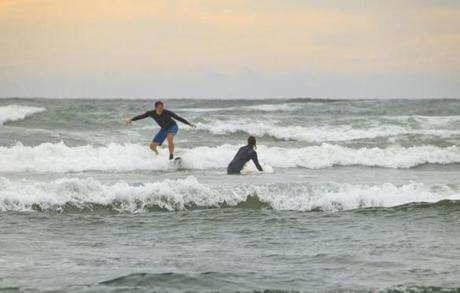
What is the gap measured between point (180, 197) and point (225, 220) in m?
1.52

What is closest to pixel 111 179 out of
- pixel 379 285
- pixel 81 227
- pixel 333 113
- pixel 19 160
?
pixel 19 160

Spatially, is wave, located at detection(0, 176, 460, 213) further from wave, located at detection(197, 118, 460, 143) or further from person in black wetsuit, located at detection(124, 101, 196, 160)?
wave, located at detection(197, 118, 460, 143)

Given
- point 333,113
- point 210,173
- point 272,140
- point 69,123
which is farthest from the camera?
point 333,113

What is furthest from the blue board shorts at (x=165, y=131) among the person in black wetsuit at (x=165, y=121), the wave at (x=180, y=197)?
the wave at (x=180, y=197)

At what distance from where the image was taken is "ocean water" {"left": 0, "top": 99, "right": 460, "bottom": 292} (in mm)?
7508

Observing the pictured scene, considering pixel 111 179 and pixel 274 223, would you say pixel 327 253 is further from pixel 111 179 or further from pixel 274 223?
pixel 111 179

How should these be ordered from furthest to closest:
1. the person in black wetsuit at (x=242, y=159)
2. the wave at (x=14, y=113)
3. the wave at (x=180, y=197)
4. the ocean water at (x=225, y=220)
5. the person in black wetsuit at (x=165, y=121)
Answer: the wave at (x=14, y=113) < the person in black wetsuit at (x=165, y=121) < the person in black wetsuit at (x=242, y=159) < the wave at (x=180, y=197) < the ocean water at (x=225, y=220)

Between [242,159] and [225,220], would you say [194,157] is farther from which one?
[225,220]

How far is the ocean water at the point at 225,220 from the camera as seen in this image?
7.51 metres

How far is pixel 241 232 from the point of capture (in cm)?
1036

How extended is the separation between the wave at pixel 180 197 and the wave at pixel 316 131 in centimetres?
1491

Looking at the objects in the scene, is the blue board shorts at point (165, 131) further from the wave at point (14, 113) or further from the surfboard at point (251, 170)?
the wave at point (14, 113)

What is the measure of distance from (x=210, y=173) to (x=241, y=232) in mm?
7447

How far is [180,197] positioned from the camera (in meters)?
12.6
